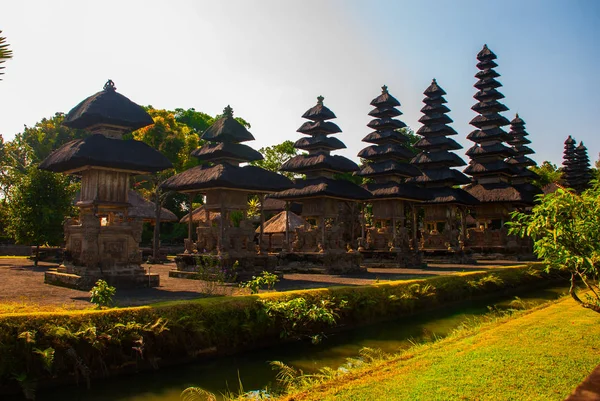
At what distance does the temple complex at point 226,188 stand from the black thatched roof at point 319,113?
6616 mm

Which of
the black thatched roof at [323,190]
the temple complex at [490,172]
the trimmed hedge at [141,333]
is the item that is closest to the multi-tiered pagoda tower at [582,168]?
the temple complex at [490,172]

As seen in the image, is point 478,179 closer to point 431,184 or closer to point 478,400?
point 431,184

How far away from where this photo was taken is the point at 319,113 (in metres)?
26.8

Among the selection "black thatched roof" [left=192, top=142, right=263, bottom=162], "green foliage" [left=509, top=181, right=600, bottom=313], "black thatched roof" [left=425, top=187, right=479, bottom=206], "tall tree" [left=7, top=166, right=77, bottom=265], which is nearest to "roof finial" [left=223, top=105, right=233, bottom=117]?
"black thatched roof" [left=192, top=142, right=263, bottom=162]

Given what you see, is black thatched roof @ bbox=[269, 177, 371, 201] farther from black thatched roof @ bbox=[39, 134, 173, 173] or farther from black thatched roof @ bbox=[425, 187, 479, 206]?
black thatched roof @ bbox=[425, 187, 479, 206]

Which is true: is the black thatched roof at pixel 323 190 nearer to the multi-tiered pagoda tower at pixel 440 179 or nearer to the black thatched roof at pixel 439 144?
the multi-tiered pagoda tower at pixel 440 179

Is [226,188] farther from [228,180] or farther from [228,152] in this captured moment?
[228,152]

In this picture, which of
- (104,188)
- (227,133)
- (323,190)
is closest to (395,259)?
(323,190)

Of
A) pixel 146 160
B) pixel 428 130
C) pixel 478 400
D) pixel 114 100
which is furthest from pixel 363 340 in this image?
pixel 428 130

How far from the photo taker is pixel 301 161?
26656 millimetres

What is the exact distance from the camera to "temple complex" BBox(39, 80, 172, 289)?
14.7m

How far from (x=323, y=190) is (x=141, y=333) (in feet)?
51.5

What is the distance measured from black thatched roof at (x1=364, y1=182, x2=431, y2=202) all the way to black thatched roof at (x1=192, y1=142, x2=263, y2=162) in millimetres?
10871

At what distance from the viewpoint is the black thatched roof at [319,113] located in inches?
1059
